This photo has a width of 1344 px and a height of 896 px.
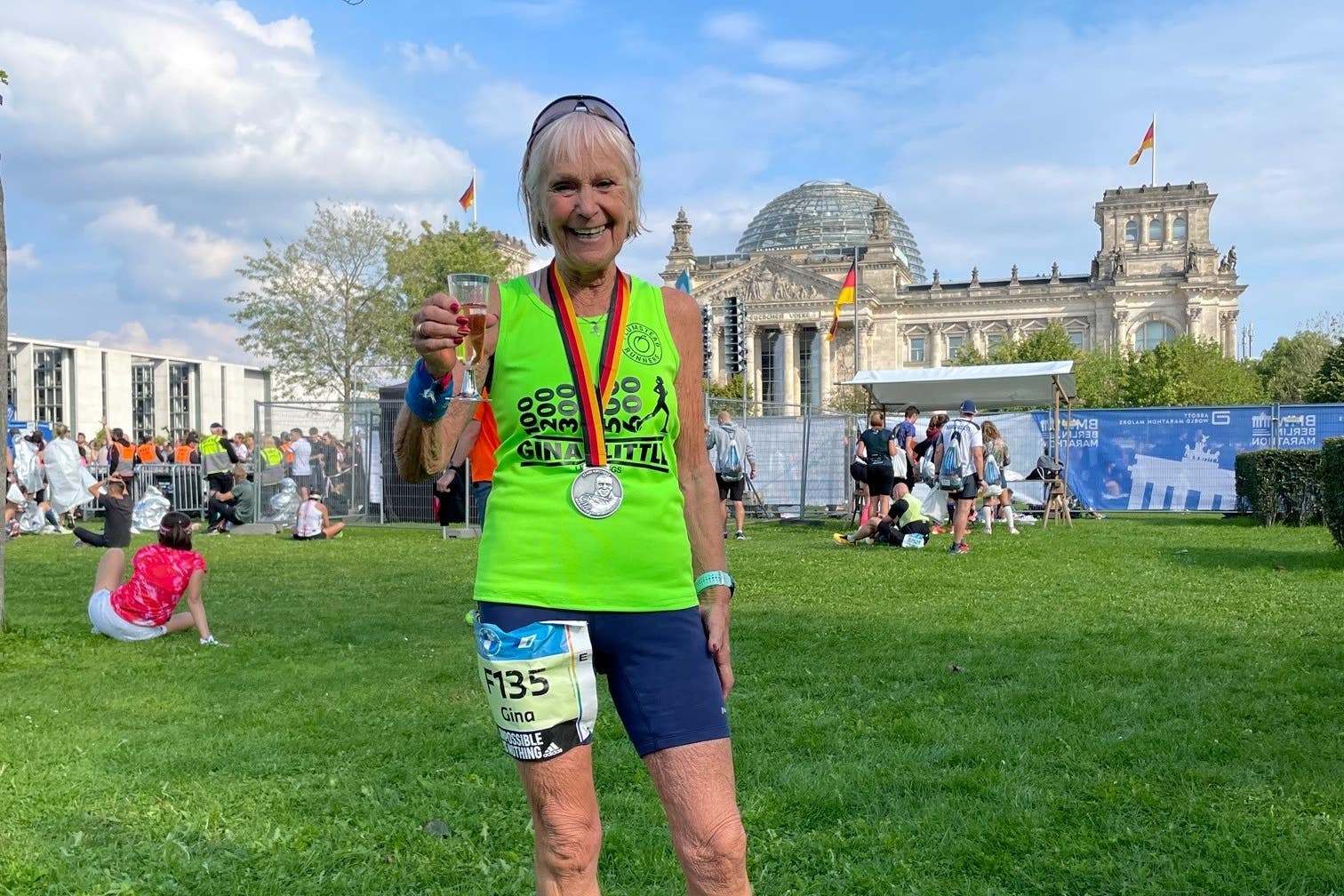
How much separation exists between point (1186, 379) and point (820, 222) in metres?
69.5

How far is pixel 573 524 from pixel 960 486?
1253cm

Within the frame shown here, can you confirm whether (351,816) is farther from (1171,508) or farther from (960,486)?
(1171,508)

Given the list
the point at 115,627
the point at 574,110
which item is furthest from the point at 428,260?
the point at 574,110

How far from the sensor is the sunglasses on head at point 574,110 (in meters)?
2.46

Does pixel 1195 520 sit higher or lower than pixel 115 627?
lower

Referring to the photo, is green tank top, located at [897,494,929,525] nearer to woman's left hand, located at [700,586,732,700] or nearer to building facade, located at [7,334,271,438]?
woman's left hand, located at [700,586,732,700]

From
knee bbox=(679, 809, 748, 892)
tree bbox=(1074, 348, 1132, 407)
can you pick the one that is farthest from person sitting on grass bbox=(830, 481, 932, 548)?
tree bbox=(1074, 348, 1132, 407)

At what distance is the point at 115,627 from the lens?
8.35 metres

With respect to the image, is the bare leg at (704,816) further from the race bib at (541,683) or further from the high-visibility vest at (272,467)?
the high-visibility vest at (272,467)

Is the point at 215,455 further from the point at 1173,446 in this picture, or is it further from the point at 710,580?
the point at 710,580

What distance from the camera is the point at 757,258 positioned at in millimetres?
108938

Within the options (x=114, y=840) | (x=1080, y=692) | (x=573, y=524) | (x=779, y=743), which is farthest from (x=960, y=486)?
(x=573, y=524)

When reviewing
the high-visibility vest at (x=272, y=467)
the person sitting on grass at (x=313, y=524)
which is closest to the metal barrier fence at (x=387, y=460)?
the high-visibility vest at (x=272, y=467)

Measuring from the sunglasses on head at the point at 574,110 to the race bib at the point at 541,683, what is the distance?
1.06 metres
